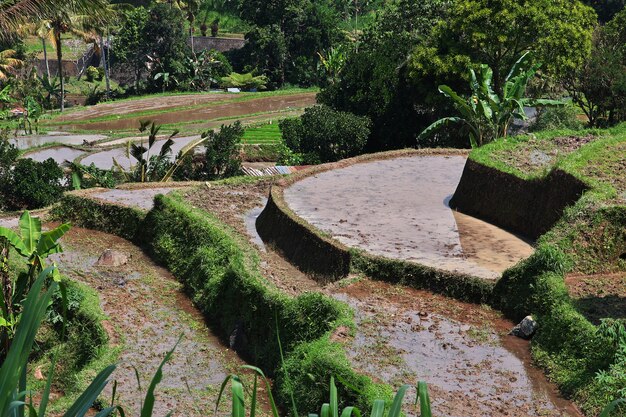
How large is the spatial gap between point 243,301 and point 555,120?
17.7 m

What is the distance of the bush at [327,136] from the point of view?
2870cm

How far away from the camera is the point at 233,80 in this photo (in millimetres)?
54094

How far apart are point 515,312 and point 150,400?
9956mm

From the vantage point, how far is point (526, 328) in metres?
12.0

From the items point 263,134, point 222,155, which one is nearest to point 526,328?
point 222,155

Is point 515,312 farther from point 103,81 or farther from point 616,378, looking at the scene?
point 103,81

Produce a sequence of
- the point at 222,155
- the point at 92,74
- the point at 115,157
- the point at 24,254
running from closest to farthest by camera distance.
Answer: the point at 24,254
the point at 222,155
the point at 115,157
the point at 92,74

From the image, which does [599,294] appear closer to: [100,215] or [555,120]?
[100,215]

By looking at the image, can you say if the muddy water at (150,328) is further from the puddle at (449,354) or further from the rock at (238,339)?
the puddle at (449,354)

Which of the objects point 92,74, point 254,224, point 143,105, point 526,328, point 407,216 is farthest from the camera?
point 92,74

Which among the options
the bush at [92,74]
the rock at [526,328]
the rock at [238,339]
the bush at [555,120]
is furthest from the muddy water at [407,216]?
the bush at [92,74]

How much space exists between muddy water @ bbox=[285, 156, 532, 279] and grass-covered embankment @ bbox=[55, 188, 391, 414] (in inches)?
68.7

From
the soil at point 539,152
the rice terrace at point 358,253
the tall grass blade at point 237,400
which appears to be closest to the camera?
the tall grass blade at point 237,400

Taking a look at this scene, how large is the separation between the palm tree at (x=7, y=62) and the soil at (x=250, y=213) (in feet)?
85.2
